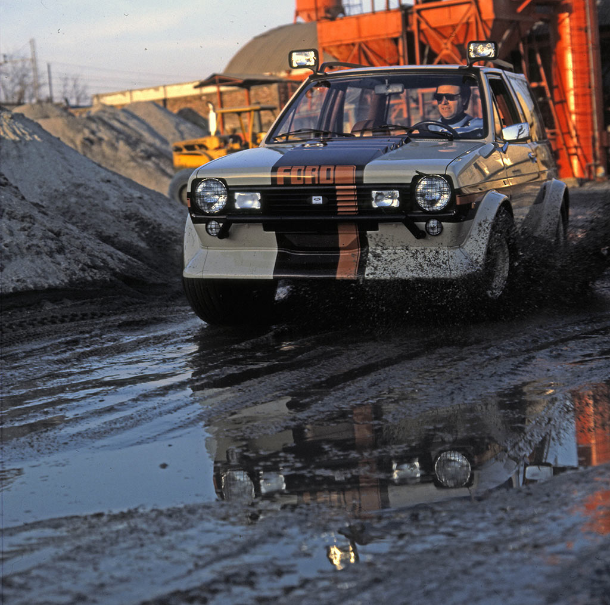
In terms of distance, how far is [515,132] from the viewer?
625 centimetres

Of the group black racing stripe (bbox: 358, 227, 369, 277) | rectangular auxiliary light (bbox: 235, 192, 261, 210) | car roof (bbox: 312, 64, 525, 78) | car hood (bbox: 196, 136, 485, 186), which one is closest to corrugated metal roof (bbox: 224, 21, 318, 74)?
car roof (bbox: 312, 64, 525, 78)

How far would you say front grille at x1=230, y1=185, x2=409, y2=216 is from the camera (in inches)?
208

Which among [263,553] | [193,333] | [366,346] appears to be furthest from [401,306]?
[263,553]

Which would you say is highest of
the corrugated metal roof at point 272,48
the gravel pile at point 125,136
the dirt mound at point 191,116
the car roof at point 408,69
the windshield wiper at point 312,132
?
the corrugated metal roof at point 272,48

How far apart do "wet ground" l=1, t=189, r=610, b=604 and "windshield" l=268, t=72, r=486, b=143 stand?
1.22 meters

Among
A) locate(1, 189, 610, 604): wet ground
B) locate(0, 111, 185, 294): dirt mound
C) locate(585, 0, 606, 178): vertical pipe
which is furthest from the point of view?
locate(585, 0, 606, 178): vertical pipe

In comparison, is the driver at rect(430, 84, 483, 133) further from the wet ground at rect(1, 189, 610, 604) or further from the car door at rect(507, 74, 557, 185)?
the wet ground at rect(1, 189, 610, 604)

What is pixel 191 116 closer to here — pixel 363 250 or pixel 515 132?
pixel 515 132

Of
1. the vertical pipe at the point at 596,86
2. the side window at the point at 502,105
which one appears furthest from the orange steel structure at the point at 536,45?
the side window at the point at 502,105

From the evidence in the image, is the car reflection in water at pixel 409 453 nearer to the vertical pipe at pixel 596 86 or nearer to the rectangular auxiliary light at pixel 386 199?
the rectangular auxiliary light at pixel 386 199

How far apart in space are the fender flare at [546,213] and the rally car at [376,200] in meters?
0.04

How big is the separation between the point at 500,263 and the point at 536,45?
729 inches

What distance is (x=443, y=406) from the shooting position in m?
3.88

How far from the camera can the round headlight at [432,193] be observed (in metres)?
5.25
